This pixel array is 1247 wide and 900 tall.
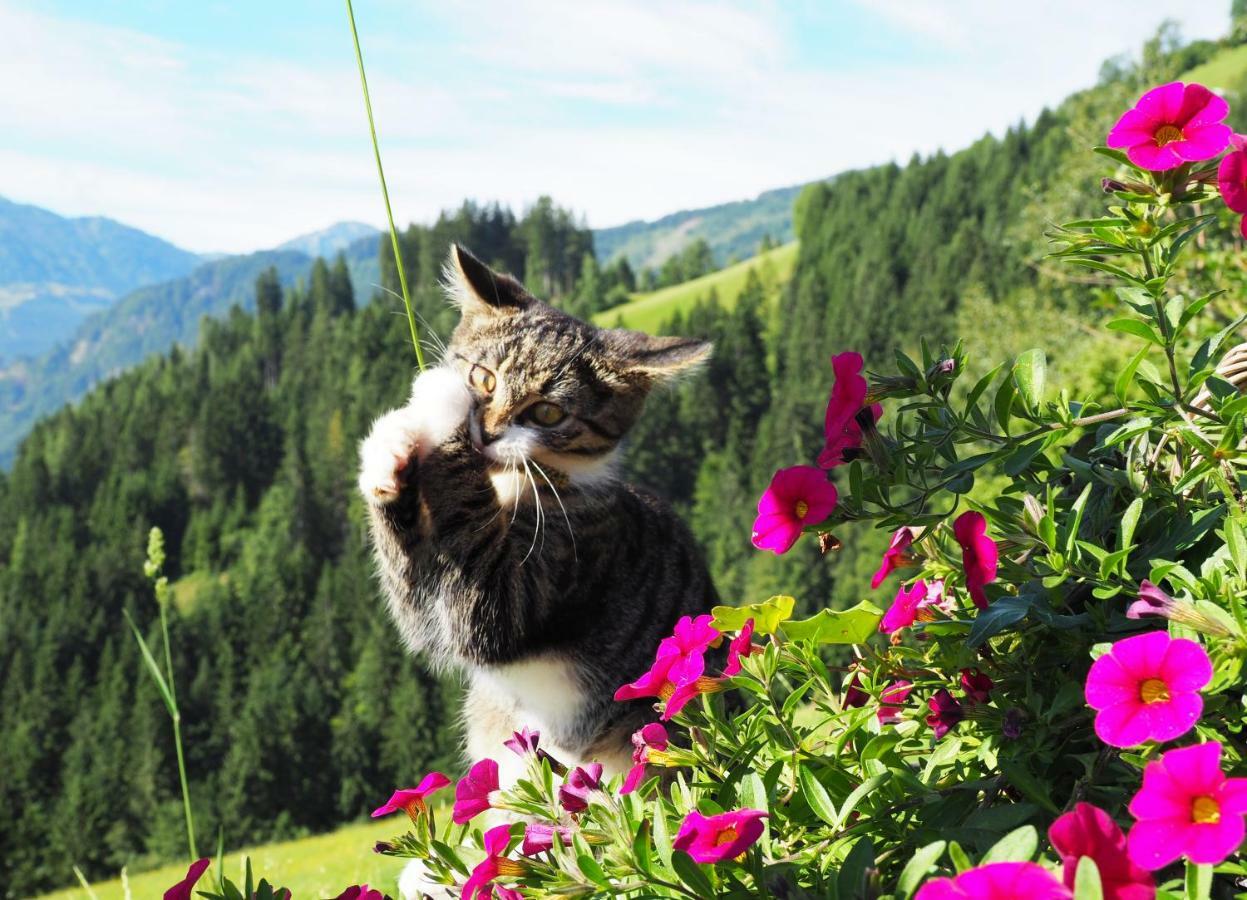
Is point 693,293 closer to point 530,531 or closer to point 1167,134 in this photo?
point 530,531

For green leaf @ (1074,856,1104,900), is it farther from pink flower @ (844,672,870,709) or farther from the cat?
Result: the cat

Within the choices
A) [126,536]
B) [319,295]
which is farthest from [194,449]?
[319,295]

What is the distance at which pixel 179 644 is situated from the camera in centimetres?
5806

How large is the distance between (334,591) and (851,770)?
62.7m

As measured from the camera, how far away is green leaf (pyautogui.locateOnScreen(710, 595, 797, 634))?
116cm

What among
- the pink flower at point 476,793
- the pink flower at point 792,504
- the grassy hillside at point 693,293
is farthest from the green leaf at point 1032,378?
the grassy hillside at point 693,293

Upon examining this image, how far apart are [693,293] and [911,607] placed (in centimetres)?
7675

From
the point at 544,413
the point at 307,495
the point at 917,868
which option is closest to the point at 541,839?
the point at 917,868

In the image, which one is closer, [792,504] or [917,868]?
[917,868]

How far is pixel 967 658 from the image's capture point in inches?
46.3

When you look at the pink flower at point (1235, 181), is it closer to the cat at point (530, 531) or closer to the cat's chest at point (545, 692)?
the cat at point (530, 531)

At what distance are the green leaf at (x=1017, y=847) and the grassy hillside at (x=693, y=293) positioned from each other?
226ft

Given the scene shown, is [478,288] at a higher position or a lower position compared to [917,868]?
higher

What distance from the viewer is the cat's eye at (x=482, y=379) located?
9.10ft
